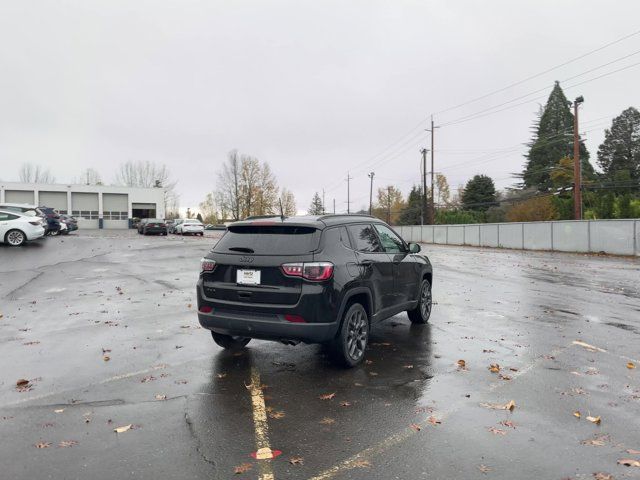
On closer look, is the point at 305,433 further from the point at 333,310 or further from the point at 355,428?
the point at 333,310

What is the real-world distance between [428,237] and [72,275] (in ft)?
131

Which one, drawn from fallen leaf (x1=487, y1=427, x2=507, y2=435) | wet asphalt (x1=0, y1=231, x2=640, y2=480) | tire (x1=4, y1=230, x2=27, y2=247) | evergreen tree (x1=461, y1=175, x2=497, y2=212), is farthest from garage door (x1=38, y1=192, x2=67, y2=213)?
fallen leaf (x1=487, y1=427, x2=507, y2=435)

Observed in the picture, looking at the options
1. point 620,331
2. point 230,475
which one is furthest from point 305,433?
point 620,331

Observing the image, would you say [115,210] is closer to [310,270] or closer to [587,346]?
[310,270]

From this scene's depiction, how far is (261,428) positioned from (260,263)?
6.22ft

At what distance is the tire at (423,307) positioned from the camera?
7684 millimetres

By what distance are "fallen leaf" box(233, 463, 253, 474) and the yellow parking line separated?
0.09 meters

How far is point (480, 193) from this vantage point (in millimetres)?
75250

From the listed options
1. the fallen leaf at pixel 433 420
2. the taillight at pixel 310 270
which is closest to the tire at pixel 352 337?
the taillight at pixel 310 270

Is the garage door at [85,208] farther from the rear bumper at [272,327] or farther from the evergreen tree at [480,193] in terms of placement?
the rear bumper at [272,327]

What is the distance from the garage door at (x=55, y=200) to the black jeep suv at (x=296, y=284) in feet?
233

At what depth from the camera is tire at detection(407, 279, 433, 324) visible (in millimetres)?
7684

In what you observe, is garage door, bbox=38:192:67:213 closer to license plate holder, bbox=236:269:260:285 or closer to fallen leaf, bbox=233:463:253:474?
license plate holder, bbox=236:269:260:285

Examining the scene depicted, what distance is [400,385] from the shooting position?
493 cm
